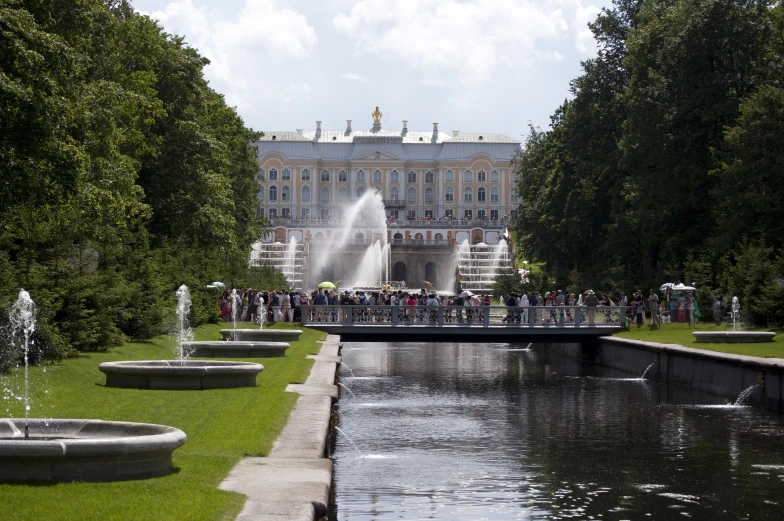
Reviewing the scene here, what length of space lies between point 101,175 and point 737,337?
1725 centimetres

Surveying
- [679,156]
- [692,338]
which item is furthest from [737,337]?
[679,156]

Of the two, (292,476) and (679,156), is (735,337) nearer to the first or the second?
(679,156)

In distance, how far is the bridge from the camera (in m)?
40.5

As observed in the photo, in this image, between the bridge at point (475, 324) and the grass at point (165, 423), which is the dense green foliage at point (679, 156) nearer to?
the bridge at point (475, 324)

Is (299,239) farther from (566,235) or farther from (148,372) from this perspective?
(148,372)

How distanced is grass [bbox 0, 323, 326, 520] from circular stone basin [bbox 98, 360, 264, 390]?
1.05ft

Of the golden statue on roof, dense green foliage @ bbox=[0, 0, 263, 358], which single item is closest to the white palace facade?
the golden statue on roof

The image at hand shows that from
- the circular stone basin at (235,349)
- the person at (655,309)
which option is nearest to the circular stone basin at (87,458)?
the circular stone basin at (235,349)

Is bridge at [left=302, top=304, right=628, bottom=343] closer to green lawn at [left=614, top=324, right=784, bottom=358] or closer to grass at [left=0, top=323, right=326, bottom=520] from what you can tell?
green lawn at [left=614, top=324, right=784, bottom=358]

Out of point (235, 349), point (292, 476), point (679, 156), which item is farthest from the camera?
point (679, 156)

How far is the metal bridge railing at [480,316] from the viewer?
41.0 metres

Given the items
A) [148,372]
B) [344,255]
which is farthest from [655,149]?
[344,255]

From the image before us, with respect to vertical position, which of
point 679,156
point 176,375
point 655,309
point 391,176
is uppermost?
point 391,176

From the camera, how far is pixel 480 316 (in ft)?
Result: 135
